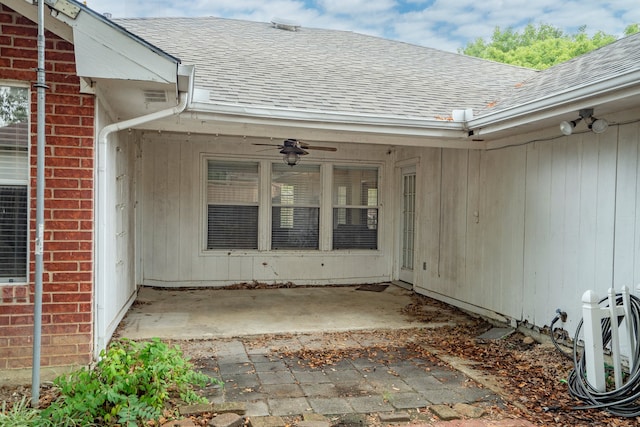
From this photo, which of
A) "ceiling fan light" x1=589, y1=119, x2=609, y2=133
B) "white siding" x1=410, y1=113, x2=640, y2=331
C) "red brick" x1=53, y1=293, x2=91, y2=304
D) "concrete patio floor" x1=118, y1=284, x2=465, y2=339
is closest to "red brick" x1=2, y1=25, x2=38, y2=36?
"red brick" x1=53, y1=293, x2=91, y2=304

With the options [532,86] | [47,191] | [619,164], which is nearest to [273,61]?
[532,86]

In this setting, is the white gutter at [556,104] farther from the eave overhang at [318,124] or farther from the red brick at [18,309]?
the red brick at [18,309]

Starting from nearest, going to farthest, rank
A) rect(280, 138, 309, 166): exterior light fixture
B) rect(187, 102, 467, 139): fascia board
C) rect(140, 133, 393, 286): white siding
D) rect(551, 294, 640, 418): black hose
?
rect(551, 294, 640, 418): black hose
rect(187, 102, 467, 139): fascia board
rect(280, 138, 309, 166): exterior light fixture
rect(140, 133, 393, 286): white siding

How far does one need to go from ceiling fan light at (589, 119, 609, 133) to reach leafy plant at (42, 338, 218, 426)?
3.84m

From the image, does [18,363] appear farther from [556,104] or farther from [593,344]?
[556,104]

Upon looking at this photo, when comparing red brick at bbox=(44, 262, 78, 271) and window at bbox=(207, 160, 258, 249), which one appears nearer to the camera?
red brick at bbox=(44, 262, 78, 271)

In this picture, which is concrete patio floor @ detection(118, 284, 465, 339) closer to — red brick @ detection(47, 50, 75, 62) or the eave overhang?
the eave overhang

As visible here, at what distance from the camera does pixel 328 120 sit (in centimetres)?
479

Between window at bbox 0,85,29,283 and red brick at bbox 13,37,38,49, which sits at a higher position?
red brick at bbox 13,37,38,49

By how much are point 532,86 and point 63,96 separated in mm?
5265

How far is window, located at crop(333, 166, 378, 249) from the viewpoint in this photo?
830 centimetres

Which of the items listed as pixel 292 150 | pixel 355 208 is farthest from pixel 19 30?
pixel 355 208

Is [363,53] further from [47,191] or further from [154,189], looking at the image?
[47,191]

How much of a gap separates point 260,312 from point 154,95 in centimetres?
334
